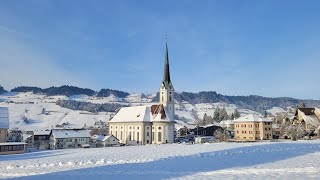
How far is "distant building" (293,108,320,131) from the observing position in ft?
277

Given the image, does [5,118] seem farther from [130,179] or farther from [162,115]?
[130,179]

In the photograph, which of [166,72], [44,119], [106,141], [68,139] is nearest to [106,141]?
[106,141]

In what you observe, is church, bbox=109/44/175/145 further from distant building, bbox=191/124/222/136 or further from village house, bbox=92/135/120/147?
distant building, bbox=191/124/222/136

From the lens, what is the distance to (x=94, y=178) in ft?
66.2

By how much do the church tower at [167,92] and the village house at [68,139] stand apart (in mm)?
21144

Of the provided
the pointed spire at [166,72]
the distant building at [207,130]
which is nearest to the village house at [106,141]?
the pointed spire at [166,72]

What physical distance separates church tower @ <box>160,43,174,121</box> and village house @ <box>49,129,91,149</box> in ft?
69.4

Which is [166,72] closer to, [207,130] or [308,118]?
[207,130]

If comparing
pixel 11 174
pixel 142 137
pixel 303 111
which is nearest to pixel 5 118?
Result: pixel 142 137

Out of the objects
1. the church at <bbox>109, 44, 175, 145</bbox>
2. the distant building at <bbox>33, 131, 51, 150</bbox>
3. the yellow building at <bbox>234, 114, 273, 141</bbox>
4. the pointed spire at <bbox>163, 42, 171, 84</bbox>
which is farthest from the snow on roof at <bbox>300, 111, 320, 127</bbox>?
the distant building at <bbox>33, 131, 51, 150</bbox>

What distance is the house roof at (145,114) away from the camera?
244ft

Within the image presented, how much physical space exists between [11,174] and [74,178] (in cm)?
644

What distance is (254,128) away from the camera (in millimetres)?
83938

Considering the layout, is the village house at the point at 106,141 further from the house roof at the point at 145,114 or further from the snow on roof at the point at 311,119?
the snow on roof at the point at 311,119
